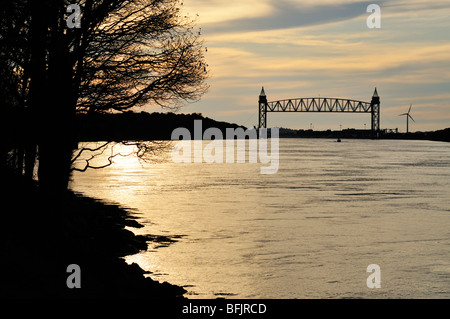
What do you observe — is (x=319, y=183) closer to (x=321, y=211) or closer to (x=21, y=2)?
(x=321, y=211)

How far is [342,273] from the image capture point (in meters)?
20.3

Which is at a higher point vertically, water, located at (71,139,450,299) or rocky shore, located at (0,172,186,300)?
rocky shore, located at (0,172,186,300)

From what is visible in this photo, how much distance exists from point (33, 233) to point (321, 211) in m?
24.4

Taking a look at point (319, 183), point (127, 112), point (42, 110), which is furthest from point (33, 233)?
point (319, 183)

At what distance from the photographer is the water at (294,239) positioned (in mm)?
18812

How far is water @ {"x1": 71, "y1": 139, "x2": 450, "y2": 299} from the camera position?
741 inches
